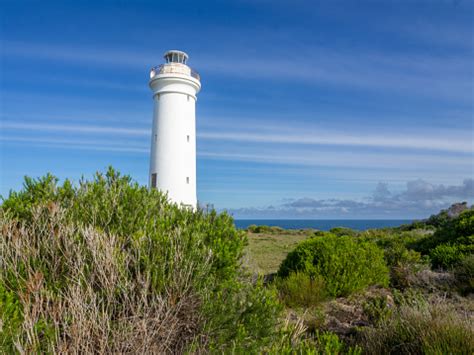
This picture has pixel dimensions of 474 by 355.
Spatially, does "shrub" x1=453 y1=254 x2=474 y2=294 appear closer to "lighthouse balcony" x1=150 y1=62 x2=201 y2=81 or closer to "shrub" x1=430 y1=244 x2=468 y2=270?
"shrub" x1=430 y1=244 x2=468 y2=270

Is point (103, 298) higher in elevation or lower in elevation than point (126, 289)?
lower

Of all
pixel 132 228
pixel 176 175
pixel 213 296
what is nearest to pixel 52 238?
pixel 132 228

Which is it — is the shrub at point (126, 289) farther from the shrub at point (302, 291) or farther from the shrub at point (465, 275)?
the shrub at point (465, 275)

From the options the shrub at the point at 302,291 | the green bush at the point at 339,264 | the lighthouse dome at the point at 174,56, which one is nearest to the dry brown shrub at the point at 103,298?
the shrub at the point at 302,291

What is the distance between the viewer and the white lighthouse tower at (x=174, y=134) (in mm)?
17016

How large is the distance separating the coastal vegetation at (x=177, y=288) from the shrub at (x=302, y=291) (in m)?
0.03

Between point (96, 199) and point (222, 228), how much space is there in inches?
101

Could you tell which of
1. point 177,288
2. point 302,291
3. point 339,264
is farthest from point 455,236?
point 177,288

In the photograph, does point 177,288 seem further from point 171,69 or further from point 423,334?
point 171,69

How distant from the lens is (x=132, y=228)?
242 inches

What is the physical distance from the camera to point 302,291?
8.07 meters

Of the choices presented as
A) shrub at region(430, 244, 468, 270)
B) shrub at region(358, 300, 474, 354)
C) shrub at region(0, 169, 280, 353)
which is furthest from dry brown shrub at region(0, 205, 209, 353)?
shrub at region(430, 244, 468, 270)

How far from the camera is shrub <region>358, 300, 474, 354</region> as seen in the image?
416 centimetres

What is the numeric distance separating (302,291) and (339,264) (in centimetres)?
158
